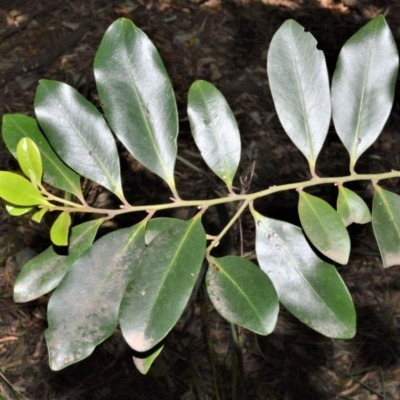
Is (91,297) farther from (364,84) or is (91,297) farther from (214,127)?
(364,84)

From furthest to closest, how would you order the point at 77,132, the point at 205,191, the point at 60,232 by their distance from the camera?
the point at 205,191 → the point at 77,132 → the point at 60,232

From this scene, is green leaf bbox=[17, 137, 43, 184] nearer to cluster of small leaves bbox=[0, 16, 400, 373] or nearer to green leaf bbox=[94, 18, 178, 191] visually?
cluster of small leaves bbox=[0, 16, 400, 373]

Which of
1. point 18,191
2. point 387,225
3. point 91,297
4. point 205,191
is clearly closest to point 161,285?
point 91,297

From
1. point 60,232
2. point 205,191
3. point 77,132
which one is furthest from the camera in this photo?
point 205,191

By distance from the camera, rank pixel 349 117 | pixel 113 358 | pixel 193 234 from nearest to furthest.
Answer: pixel 193 234
pixel 349 117
pixel 113 358

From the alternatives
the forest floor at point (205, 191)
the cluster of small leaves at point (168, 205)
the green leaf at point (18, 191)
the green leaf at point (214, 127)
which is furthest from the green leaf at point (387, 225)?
the forest floor at point (205, 191)

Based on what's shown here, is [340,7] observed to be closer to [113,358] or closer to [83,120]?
[113,358]

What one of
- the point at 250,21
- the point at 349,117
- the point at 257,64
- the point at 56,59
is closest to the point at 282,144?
the point at 257,64
